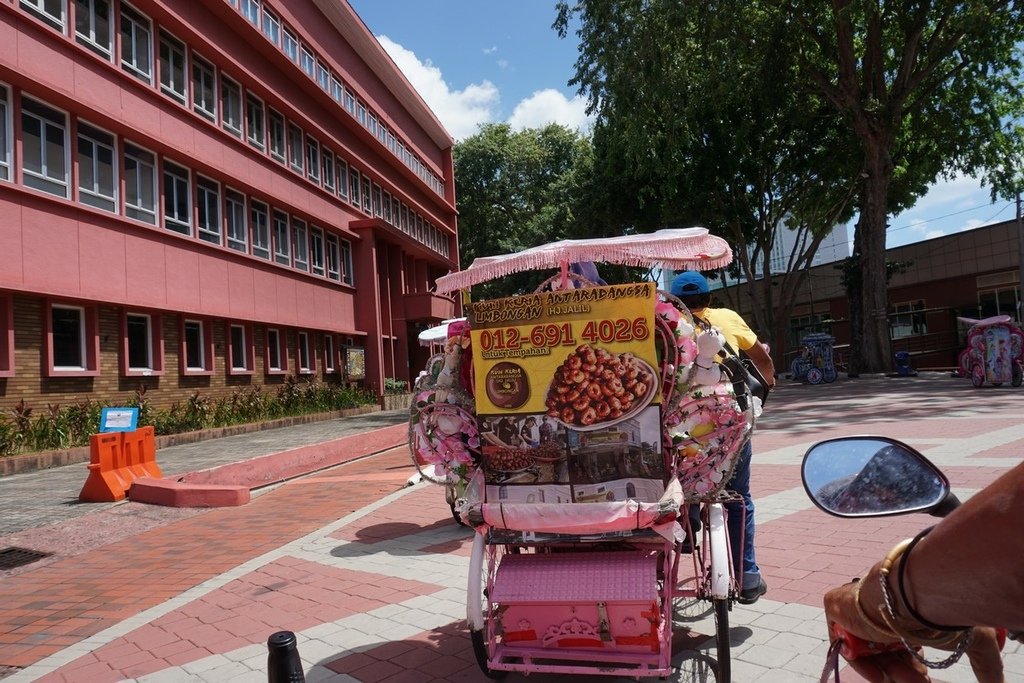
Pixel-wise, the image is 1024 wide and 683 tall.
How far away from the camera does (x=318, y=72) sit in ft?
88.2

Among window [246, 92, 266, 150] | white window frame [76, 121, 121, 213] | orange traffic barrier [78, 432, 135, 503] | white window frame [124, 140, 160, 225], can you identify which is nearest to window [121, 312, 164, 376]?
white window frame [124, 140, 160, 225]

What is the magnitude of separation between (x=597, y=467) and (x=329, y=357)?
2409cm

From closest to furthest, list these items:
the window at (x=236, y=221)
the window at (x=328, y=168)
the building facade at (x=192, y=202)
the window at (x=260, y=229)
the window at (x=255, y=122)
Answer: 1. the building facade at (x=192, y=202)
2. the window at (x=236, y=221)
3. the window at (x=260, y=229)
4. the window at (x=255, y=122)
5. the window at (x=328, y=168)

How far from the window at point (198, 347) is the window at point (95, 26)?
20.6 feet

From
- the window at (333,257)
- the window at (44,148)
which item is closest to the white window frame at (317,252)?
the window at (333,257)

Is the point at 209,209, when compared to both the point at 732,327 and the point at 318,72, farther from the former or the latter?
the point at 732,327

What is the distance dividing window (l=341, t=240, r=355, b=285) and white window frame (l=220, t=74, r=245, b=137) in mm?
7344

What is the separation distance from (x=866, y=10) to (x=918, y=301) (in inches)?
720

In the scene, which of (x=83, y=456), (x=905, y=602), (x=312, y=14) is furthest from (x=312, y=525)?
(x=312, y=14)

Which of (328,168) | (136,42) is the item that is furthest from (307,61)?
(136,42)

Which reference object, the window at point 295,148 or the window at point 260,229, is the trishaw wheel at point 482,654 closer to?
the window at point 260,229

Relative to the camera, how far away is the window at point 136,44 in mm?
16938

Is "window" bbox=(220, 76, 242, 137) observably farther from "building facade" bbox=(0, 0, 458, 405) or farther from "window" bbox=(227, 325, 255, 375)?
"window" bbox=(227, 325, 255, 375)

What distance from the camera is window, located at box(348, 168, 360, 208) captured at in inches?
1148
